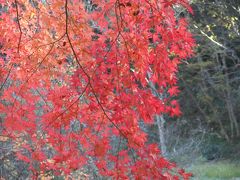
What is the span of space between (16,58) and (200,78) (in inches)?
299

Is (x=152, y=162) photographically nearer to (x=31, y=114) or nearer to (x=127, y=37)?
(x=127, y=37)

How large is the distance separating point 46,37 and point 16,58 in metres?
0.57

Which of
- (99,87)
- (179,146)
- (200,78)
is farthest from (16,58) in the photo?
(200,78)

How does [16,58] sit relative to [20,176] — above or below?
above

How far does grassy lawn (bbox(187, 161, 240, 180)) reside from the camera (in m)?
9.87

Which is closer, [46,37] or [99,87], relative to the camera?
[99,87]

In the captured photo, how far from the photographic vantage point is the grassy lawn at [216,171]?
9867 millimetres

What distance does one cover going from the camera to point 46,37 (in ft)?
16.5

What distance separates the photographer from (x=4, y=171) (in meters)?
6.27

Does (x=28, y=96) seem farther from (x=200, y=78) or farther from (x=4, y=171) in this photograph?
(x=200, y=78)

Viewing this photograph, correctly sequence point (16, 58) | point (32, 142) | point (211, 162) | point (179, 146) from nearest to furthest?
1. point (16, 58)
2. point (32, 142)
3. point (179, 146)
4. point (211, 162)

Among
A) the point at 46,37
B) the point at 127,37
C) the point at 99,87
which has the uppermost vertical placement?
the point at 46,37

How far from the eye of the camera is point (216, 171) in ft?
33.4

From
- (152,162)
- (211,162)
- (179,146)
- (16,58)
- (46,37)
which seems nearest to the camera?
(152,162)
